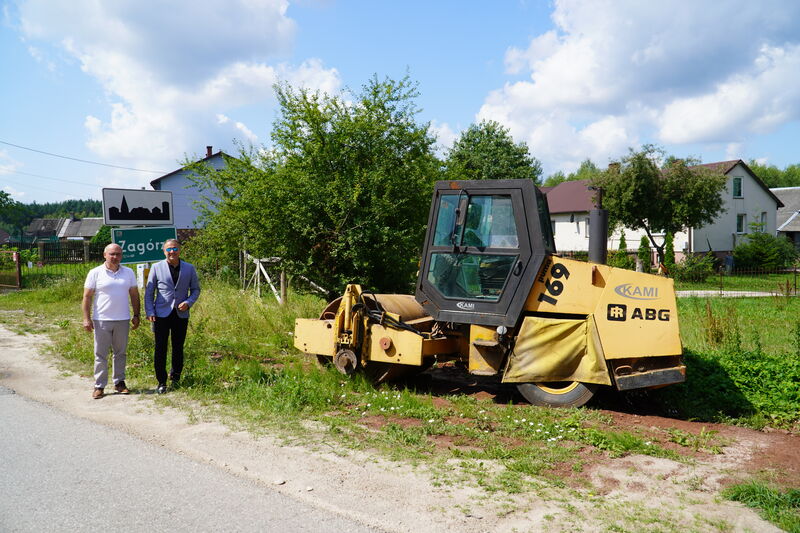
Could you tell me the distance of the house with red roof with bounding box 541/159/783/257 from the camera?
3834 centimetres

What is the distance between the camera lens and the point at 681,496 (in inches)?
182

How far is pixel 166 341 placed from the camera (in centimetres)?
805

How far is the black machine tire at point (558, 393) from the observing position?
23.1 ft

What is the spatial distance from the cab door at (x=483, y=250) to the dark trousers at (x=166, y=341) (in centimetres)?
296

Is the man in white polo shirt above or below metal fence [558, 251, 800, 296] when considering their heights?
above

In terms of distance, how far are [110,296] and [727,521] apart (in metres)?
6.60

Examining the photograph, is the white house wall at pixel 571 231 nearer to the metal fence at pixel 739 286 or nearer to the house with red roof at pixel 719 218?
the house with red roof at pixel 719 218

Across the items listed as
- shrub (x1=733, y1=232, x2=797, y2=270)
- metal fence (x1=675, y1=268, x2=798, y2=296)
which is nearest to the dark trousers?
metal fence (x1=675, y1=268, x2=798, y2=296)

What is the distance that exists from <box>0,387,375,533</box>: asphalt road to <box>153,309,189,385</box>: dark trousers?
1771mm

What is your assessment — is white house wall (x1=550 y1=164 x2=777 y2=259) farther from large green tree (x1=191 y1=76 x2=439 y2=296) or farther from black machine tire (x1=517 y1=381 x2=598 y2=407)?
black machine tire (x1=517 y1=381 x2=598 y2=407)

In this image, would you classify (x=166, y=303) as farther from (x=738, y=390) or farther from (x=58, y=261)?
(x=58, y=261)

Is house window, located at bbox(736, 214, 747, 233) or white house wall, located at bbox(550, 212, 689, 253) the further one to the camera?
house window, located at bbox(736, 214, 747, 233)

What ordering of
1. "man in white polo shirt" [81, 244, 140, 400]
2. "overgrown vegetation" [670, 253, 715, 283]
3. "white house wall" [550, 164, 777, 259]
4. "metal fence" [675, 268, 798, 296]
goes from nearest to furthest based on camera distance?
"man in white polo shirt" [81, 244, 140, 400]
"metal fence" [675, 268, 798, 296]
"overgrown vegetation" [670, 253, 715, 283]
"white house wall" [550, 164, 777, 259]

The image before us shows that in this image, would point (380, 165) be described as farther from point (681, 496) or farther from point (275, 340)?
point (681, 496)
